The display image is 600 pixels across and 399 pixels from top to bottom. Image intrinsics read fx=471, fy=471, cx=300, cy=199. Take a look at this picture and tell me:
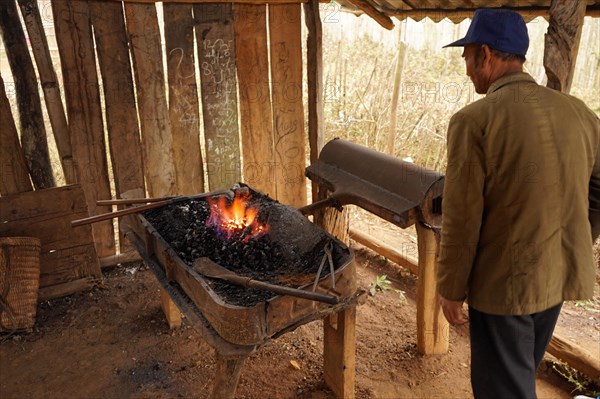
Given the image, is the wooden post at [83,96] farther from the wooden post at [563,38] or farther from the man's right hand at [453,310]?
the wooden post at [563,38]

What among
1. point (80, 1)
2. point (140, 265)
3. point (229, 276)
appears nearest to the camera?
point (229, 276)

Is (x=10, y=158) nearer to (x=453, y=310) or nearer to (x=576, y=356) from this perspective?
(x=453, y=310)

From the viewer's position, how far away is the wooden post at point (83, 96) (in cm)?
408

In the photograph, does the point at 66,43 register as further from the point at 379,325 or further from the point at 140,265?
the point at 379,325

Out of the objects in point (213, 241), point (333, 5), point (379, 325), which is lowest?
point (379, 325)

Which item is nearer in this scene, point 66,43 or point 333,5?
point 66,43

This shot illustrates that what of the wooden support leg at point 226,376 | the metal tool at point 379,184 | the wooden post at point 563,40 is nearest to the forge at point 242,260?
the wooden support leg at point 226,376

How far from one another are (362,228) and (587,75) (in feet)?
19.5

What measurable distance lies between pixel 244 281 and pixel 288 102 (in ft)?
9.67

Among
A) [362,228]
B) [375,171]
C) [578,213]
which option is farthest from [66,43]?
[578,213]

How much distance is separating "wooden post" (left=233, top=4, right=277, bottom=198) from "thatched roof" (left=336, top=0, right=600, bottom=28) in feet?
3.28

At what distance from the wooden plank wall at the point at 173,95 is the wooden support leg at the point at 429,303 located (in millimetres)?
2121

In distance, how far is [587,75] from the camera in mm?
8617

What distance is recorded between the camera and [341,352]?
122 inches
